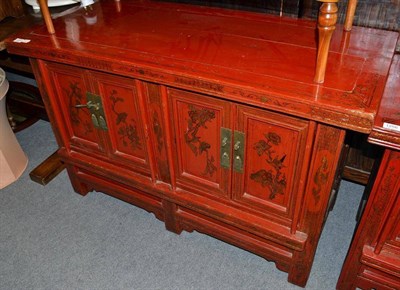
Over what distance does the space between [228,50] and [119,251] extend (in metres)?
1.11

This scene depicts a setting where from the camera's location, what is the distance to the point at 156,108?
1.44m

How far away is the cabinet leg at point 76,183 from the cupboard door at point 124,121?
0.34 m

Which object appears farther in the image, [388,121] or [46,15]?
[46,15]

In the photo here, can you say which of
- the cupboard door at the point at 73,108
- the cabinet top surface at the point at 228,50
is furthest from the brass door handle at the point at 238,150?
the cupboard door at the point at 73,108

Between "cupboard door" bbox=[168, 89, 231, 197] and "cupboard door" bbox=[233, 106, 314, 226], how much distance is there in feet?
0.22

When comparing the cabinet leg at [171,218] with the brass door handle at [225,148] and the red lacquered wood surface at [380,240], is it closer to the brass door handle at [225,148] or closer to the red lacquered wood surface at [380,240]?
the brass door handle at [225,148]

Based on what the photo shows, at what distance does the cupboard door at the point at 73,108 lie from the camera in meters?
1.58

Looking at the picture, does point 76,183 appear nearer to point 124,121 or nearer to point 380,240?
point 124,121

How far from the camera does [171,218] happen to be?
1819 millimetres

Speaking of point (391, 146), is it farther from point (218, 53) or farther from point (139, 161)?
point (139, 161)

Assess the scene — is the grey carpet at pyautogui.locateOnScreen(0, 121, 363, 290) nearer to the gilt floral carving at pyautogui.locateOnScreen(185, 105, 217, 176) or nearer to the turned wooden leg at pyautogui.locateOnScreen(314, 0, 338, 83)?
the gilt floral carving at pyautogui.locateOnScreen(185, 105, 217, 176)

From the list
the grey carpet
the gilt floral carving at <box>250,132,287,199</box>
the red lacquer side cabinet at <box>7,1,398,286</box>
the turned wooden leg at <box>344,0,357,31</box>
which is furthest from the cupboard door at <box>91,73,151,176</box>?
the turned wooden leg at <box>344,0,357,31</box>

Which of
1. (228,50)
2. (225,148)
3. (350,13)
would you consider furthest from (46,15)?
(350,13)

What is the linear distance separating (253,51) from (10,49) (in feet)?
3.30
